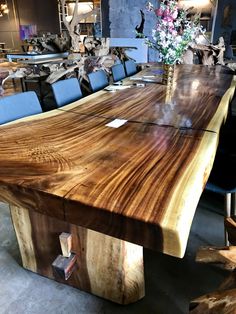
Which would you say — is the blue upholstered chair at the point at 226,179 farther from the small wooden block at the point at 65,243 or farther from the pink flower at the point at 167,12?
the pink flower at the point at 167,12

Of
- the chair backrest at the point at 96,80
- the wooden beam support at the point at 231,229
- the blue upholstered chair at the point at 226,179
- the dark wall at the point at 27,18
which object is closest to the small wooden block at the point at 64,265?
the wooden beam support at the point at 231,229

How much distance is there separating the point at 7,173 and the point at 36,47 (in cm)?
620

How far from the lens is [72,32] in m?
5.12

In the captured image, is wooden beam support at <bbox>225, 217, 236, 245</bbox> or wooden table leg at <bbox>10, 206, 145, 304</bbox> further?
wooden table leg at <bbox>10, 206, 145, 304</bbox>

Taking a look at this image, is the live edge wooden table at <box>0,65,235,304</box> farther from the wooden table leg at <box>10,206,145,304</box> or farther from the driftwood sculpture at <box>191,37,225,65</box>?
the driftwood sculpture at <box>191,37,225,65</box>

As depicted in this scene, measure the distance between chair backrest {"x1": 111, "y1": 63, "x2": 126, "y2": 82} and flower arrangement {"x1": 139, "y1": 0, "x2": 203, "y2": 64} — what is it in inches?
34.7

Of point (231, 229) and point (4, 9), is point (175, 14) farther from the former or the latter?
point (4, 9)

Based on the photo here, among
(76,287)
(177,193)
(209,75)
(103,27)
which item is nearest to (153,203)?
(177,193)

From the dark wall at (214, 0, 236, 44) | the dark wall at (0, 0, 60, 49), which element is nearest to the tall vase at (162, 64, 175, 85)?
the dark wall at (214, 0, 236, 44)

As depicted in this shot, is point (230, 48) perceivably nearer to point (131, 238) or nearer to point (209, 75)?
point (209, 75)

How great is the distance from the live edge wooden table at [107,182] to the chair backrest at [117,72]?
1.43 meters

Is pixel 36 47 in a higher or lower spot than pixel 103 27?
lower

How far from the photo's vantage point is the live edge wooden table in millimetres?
814

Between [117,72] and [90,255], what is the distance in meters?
2.63
